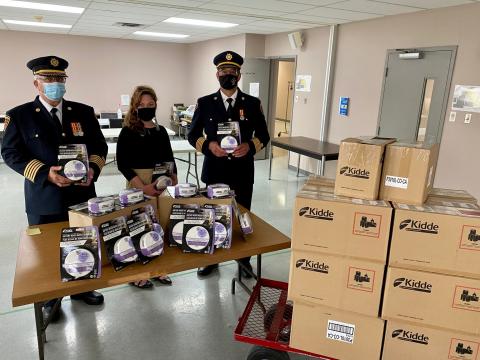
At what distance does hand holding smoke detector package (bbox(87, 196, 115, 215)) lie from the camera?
1569 millimetres

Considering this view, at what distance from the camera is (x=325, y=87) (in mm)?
5766

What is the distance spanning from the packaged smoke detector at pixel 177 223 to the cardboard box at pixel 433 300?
95cm

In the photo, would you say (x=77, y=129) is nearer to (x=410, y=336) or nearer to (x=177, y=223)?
(x=177, y=223)

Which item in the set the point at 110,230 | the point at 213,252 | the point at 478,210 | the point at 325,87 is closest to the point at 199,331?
the point at 213,252

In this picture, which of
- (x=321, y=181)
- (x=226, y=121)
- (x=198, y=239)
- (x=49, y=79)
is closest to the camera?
(x=198, y=239)

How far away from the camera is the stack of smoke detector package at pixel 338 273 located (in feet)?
4.85

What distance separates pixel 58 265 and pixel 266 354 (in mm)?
1041

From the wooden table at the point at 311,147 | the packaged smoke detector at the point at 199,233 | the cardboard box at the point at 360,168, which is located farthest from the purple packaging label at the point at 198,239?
the wooden table at the point at 311,147

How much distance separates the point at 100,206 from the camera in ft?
5.20

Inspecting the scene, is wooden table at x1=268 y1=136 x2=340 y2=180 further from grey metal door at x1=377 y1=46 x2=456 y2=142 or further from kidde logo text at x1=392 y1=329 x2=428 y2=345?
kidde logo text at x1=392 y1=329 x2=428 y2=345

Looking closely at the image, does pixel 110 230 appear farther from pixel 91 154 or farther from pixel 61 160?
Result: pixel 91 154

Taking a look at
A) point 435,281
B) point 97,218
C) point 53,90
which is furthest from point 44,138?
point 435,281

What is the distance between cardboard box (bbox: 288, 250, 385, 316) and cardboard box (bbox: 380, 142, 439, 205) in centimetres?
31

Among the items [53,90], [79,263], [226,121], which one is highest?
[53,90]
